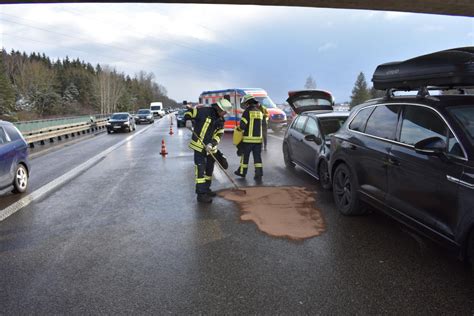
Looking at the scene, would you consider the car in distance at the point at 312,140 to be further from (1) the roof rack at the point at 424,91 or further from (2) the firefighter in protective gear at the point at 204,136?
(2) the firefighter in protective gear at the point at 204,136

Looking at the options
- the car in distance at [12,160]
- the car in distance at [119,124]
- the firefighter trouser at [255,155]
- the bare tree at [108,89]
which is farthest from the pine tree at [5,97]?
the firefighter trouser at [255,155]

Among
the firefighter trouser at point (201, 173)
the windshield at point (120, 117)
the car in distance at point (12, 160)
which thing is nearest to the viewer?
the firefighter trouser at point (201, 173)

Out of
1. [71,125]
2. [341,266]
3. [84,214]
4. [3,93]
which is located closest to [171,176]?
[84,214]

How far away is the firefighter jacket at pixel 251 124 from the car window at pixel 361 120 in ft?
9.62

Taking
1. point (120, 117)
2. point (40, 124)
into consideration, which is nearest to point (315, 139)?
point (40, 124)

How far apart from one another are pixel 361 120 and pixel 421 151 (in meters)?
1.71

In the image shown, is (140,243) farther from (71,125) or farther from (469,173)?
(71,125)

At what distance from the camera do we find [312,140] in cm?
721

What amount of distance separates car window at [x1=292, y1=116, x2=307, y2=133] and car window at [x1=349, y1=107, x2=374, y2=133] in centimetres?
301

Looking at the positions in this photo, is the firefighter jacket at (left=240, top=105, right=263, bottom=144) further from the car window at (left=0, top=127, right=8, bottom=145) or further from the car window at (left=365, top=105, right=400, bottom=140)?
the car window at (left=0, top=127, right=8, bottom=145)

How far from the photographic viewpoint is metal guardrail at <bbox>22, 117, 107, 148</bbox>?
17695 millimetres

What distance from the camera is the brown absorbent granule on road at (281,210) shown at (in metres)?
4.70

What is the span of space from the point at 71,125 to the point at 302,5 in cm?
1957

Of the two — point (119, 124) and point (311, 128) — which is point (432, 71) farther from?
point (119, 124)
